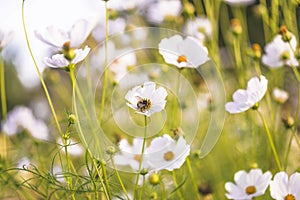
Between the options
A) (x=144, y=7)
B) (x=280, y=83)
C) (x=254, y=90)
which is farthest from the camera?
(x=144, y=7)

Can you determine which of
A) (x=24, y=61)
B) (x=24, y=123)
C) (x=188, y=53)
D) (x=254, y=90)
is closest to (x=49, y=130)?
(x=24, y=123)

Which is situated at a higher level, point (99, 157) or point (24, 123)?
point (24, 123)

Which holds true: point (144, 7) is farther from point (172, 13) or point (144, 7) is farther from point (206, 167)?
point (206, 167)

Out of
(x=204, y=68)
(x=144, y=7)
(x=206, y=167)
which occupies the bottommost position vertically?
(x=206, y=167)

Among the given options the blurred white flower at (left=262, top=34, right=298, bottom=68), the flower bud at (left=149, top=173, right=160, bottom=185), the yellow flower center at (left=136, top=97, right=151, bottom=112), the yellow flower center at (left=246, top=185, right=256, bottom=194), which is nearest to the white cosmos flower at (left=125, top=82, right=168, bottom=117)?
the yellow flower center at (left=136, top=97, right=151, bottom=112)

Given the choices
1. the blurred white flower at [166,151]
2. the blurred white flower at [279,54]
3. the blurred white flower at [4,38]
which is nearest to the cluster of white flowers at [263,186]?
the blurred white flower at [166,151]

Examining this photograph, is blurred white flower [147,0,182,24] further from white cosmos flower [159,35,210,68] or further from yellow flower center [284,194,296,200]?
yellow flower center [284,194,296,200]

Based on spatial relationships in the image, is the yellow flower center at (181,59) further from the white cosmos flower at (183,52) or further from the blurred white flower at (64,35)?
the blurred white flower at (64,35)
